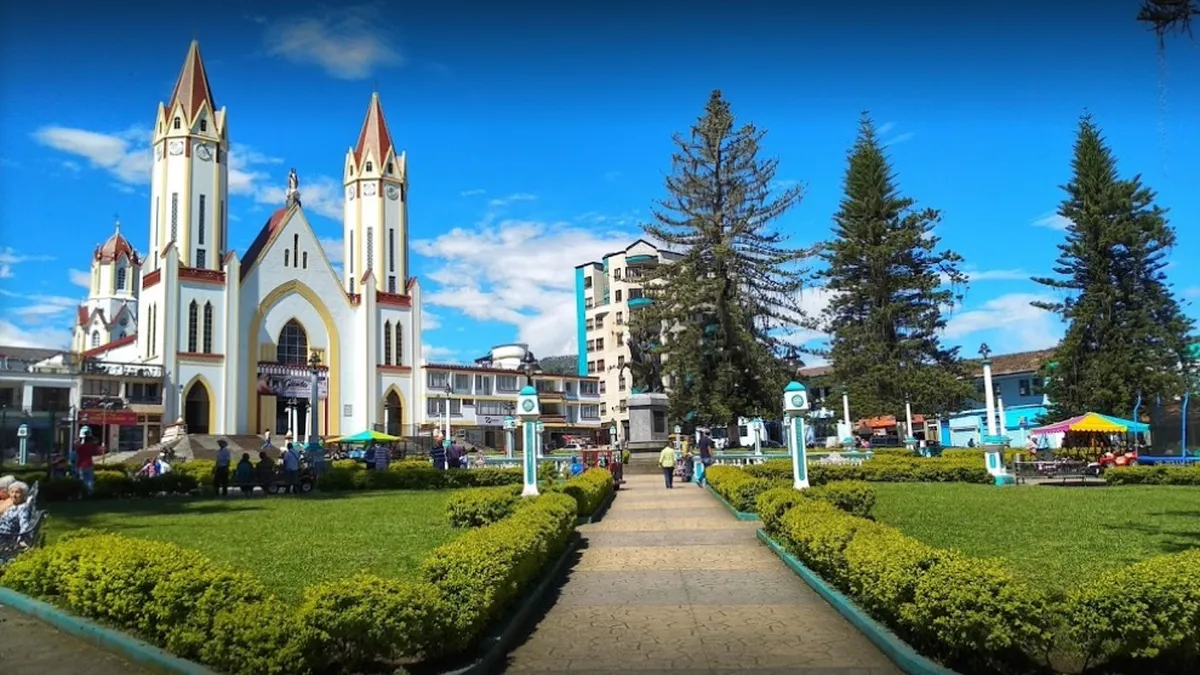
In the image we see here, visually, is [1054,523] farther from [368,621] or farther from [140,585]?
[140,585]

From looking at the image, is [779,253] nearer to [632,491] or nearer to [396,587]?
[632,491]

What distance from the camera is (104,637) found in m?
6.17

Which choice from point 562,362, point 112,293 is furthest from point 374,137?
point 562,362

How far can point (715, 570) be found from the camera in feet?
32.0

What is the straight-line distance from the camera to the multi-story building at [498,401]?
217 feet

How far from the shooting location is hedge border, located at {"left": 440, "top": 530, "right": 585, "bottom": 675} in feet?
18.8

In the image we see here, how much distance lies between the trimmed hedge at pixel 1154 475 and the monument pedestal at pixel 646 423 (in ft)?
50.1

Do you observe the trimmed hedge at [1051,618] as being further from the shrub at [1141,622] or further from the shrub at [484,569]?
the shrub at [484,569]

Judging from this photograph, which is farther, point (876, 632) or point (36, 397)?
point (36, 397)

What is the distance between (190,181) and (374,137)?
13.8m

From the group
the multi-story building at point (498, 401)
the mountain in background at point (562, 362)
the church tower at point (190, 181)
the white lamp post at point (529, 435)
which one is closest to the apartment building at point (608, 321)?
the multi-story building at point (498, 401)

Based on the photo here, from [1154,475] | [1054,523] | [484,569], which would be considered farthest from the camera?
[1154,475]

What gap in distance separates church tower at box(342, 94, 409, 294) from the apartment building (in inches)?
768

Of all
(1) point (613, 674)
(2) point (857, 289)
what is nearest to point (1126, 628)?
(1) point (613, 674)
